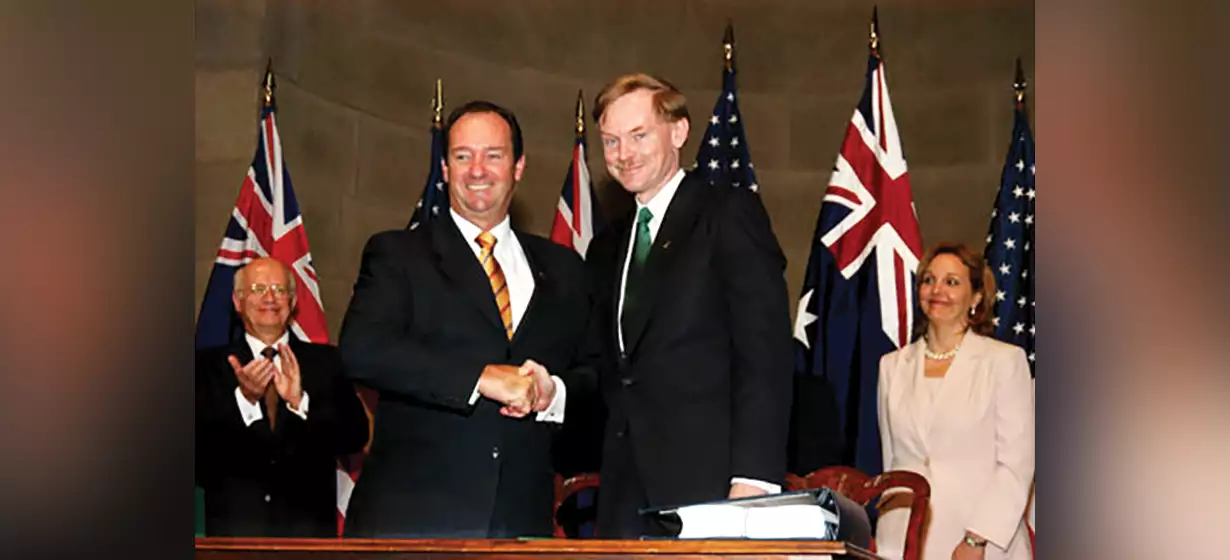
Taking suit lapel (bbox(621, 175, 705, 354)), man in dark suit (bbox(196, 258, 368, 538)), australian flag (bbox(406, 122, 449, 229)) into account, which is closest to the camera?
suit lapel (bbox(621, 175, 705, 354))

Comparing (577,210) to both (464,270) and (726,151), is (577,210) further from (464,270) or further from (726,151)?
(464,270)

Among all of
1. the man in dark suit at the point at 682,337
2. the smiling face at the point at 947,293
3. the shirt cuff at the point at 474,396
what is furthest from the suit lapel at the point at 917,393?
the shirt cuff at the point at 474,396

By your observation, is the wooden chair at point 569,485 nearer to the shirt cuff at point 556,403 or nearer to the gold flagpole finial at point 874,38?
the shirt cuff at point 556,403

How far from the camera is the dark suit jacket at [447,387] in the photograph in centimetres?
522

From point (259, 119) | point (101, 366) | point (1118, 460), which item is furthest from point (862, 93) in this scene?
point (101, 366)

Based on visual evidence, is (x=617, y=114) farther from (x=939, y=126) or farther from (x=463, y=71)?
(x=939, y=126)

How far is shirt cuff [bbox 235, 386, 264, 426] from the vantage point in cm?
562

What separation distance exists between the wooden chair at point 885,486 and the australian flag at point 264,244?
2132 millimetres

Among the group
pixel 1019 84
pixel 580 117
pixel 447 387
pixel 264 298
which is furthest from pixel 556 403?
pixel 1019 84

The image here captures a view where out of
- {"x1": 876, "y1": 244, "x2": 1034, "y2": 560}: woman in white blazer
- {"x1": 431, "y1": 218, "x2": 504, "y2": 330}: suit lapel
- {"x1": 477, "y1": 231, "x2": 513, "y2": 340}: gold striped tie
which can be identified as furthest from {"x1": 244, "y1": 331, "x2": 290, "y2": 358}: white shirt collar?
{"x1": 876, "y1": 244, "x2": 1034, "y2": 560}: woman in white blazer

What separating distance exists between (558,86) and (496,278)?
144cm

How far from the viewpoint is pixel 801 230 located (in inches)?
253

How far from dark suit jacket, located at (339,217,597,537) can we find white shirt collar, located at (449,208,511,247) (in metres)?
0.04

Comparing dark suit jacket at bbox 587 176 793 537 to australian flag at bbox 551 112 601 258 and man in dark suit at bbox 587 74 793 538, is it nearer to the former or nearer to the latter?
man in dark suit at bbox 587 74 793 538
